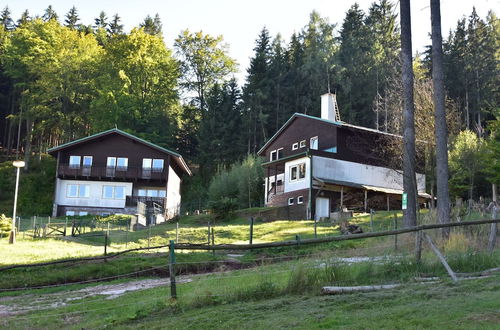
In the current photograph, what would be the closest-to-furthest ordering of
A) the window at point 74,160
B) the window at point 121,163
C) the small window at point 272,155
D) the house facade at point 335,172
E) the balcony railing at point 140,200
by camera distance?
the house facade at point 335,172 → the balcony railing at point 140,200 → the small window at point 272,155 → the window at point 121,163 → the window at point 74,160

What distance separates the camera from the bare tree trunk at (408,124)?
20.2 m

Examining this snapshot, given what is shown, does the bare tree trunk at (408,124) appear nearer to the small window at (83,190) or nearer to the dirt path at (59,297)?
the dirt path at (59,297)

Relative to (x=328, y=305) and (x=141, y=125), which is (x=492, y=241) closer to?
(x=328, y=305)

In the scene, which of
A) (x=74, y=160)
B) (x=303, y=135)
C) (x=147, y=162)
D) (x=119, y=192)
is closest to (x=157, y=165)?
(x=147, y=162)

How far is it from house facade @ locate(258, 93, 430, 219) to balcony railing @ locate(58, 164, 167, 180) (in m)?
12.2

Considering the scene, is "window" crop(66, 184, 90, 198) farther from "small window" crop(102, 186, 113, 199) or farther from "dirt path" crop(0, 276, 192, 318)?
"dirt path" crop(0, 276, 192, 318)

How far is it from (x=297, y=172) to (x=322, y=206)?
3.78m

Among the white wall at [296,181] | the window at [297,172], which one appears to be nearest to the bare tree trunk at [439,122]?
the white wall at [296,181]

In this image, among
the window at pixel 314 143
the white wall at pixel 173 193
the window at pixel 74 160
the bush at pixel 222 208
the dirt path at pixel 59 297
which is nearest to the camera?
the dirt path at pixel 59 297

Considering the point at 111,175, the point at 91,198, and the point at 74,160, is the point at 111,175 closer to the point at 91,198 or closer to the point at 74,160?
the point at 91,198

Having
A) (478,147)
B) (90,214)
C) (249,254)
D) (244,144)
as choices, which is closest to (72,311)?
(249,254)

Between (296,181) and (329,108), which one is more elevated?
(329,108)

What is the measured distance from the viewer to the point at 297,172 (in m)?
44.3

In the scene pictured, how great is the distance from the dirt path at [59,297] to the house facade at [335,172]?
24.7m
